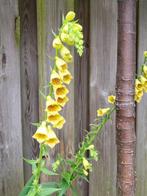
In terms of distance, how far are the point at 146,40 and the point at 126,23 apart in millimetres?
592

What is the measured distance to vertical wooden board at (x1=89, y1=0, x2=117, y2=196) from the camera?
1.36 metres

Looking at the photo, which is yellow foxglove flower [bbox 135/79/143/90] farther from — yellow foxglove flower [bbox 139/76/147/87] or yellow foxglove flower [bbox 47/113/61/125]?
yellow foxglove flower [bbox 47/113/61/125]

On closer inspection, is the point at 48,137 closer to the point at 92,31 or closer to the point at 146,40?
the point at 92,31

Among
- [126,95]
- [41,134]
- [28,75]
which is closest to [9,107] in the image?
[28,75]

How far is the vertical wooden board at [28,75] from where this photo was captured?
1.29m

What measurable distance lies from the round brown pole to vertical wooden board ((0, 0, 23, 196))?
493 mm

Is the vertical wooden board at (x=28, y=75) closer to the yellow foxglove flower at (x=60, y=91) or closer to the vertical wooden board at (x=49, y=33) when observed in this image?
the vertical wooden board at (x=49, y=33)

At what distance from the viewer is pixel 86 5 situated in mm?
1350

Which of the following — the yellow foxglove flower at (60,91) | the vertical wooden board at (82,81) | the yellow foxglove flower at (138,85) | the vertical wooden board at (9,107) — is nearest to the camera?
the yellow foxglove flower at (60,91)

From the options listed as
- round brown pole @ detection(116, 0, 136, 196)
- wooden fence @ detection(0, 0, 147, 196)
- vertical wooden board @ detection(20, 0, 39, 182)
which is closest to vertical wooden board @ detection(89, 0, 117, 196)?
wooden fence @ detection(0, 0, 147, 196)

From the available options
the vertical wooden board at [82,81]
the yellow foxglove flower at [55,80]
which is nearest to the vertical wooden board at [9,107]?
the vertical wooden board at [82,81]

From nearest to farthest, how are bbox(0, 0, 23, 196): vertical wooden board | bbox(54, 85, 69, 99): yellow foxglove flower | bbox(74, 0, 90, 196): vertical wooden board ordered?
bbox(54, 85, 69, 99): yellow foxglove flower → bbox(0, 0, 23, 196): vertical wooden board → bbox(74, 0, 90, 196): vertical wooden board

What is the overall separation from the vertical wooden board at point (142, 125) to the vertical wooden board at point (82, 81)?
22cm

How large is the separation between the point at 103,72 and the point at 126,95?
1.67 ft
